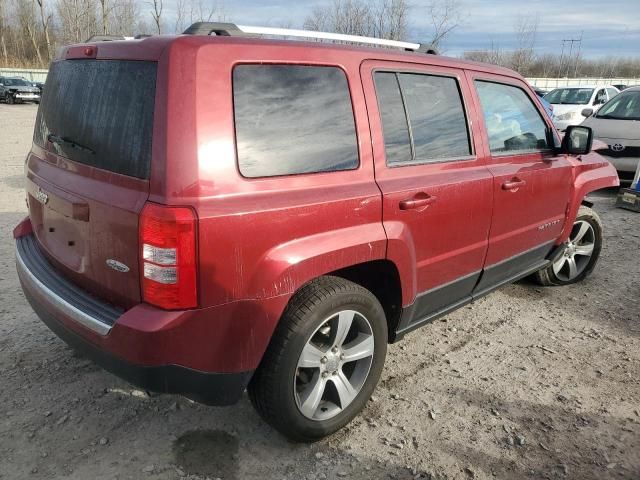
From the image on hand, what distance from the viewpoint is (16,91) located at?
2900cm

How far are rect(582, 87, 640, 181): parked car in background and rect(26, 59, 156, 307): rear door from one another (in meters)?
8.28

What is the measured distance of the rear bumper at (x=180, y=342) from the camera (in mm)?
2045

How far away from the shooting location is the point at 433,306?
318 centimetres

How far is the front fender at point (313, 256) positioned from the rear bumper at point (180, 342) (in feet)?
0.27

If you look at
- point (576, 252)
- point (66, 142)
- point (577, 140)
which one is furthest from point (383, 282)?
point (576, 252)

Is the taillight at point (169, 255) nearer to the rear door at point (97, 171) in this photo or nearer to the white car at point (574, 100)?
the rear door at point (97, 171)

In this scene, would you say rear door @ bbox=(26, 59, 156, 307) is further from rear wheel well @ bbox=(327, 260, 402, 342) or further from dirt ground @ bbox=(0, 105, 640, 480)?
rear wheel well @ bbox=(327, 260, 402, 342)

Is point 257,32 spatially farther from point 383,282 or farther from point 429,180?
point 383,282

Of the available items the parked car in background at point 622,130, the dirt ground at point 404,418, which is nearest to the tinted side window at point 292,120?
the dirt ground at point 404,418

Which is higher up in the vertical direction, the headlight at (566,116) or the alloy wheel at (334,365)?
the headlight at (566,116)

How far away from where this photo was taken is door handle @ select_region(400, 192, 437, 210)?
2.66 m

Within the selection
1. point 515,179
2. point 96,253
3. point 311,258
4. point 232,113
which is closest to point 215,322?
point 311,258

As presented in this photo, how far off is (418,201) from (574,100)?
16.0m

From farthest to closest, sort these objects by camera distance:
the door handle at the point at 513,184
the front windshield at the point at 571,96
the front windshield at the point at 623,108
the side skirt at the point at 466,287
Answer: the front windshield at the point at 571,96, the front windshield at the point at 623,108, the door handle at the point at 513,184, the side skirt at the point at 466,287
